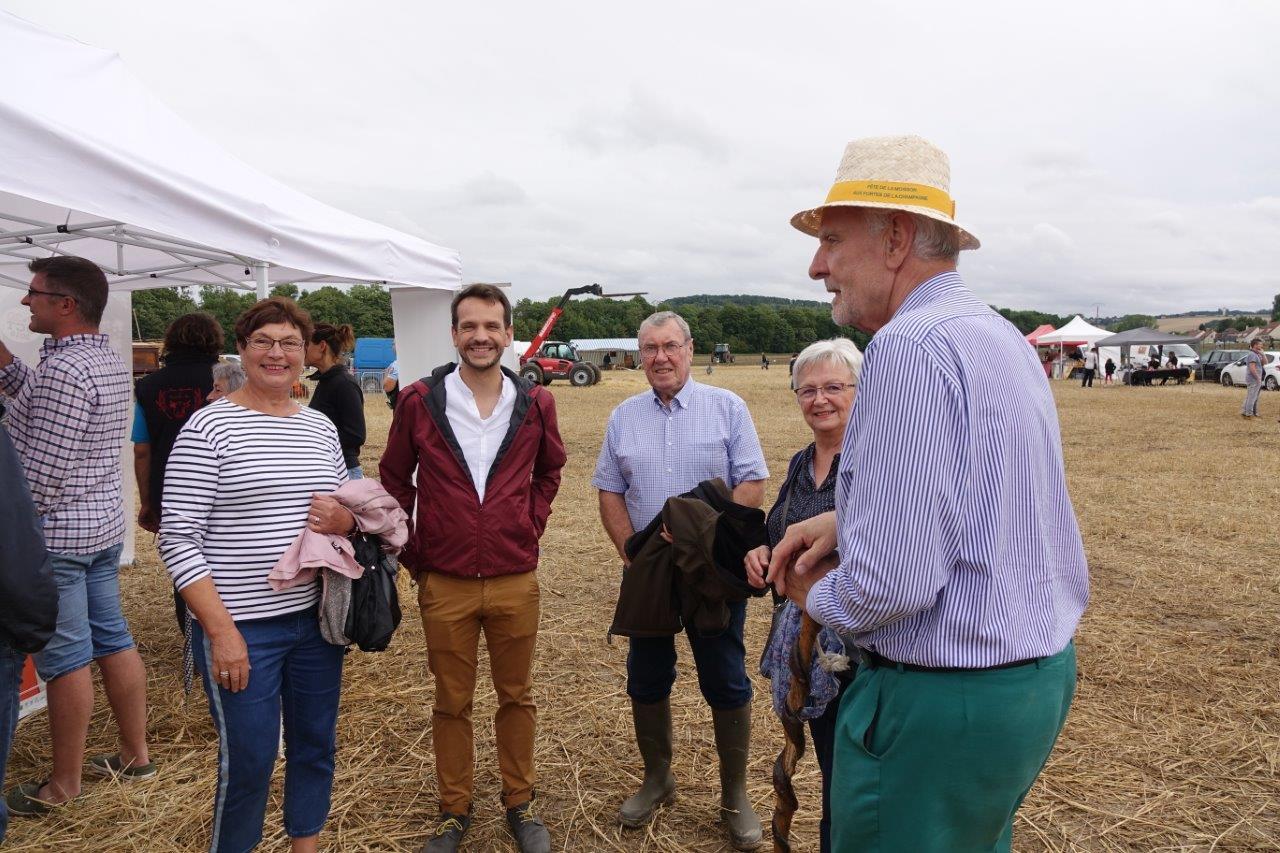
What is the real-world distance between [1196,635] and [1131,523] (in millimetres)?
3442

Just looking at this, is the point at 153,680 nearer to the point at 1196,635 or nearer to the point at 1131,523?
the point at 1196,635

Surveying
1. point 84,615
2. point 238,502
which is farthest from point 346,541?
point 84,615

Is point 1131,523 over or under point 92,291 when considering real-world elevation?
under

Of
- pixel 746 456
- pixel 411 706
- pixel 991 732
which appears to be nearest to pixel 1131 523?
pixel 746 456

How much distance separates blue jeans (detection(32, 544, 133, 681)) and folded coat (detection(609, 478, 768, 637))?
80.6 inches

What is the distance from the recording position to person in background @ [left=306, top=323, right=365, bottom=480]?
4.77 m

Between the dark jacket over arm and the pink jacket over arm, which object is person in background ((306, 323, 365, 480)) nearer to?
the pink jacket over arm

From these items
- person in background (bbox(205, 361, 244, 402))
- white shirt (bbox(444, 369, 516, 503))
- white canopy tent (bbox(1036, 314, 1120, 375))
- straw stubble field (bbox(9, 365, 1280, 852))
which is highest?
white canopy tent (bbox(1036, 314, 1120, 375))

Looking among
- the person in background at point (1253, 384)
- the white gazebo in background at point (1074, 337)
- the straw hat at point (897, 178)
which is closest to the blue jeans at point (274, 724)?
the straw hat at point (897, 178)

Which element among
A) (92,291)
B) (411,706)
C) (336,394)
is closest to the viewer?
(92,291)

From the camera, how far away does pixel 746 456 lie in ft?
10.6

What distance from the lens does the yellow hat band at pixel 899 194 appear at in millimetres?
1551

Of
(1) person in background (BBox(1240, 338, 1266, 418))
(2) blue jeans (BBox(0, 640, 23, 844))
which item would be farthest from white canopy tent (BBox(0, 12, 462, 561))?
(1) person in background (BBox(1240, 338, 1266, 418))

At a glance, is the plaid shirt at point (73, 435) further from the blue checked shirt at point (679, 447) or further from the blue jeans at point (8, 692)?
the blue checked shirt at point (679, 447)
